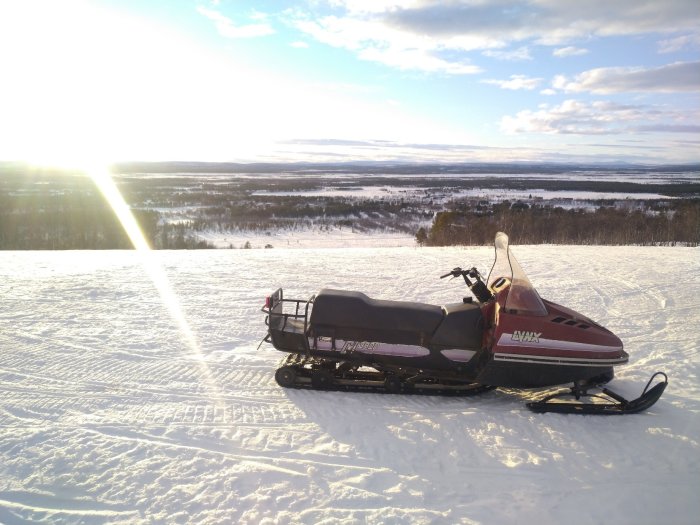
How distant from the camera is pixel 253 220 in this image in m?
30.6

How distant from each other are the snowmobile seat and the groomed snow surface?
1.95 feet

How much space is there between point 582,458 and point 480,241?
47.2 feet

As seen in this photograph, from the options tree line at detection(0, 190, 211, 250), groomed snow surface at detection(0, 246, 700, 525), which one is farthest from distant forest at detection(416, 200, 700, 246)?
groomed snow surface at detection(0, 246, 700, 525)

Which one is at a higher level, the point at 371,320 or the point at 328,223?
the point at 371,320

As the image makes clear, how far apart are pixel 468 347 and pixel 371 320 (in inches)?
36.8

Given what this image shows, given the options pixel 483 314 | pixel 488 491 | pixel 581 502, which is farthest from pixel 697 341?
pixel 488 491

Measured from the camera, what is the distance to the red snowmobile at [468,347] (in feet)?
14.1

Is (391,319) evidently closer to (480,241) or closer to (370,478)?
(370,478)

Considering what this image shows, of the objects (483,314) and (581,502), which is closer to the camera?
(581,502)

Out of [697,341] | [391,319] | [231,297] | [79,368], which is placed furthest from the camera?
[231,297]

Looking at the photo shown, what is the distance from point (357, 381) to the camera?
187 inches

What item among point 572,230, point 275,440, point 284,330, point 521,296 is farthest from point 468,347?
point 572,230

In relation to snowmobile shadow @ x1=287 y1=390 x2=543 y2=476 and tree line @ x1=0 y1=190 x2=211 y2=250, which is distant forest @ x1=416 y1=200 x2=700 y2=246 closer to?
tree line @ x1=0 y1=190 x2=211 y2=250

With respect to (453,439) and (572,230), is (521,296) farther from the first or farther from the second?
(572,230)
